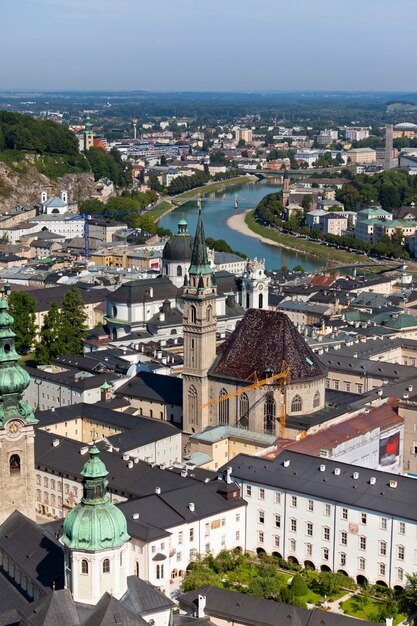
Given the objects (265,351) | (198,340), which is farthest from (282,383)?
(198,340)

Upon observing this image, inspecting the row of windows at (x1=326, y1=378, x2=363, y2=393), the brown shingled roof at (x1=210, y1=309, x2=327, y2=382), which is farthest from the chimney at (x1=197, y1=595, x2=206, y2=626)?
the row of windows at (x1=326, y1=378, x2=363, y2=393)

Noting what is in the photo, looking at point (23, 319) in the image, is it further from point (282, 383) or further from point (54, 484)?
point (54, 484)

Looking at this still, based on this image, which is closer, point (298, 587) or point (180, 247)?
point (298, 587)

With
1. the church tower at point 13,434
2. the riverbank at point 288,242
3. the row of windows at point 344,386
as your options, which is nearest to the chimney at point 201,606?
the church tower at point 13,434

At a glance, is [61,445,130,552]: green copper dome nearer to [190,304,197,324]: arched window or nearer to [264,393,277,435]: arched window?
[264,393,277,435]: arched window

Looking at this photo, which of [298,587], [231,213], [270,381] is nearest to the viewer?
[298,587]

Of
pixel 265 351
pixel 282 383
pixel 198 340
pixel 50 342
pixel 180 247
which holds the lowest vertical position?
pixel 50 342
